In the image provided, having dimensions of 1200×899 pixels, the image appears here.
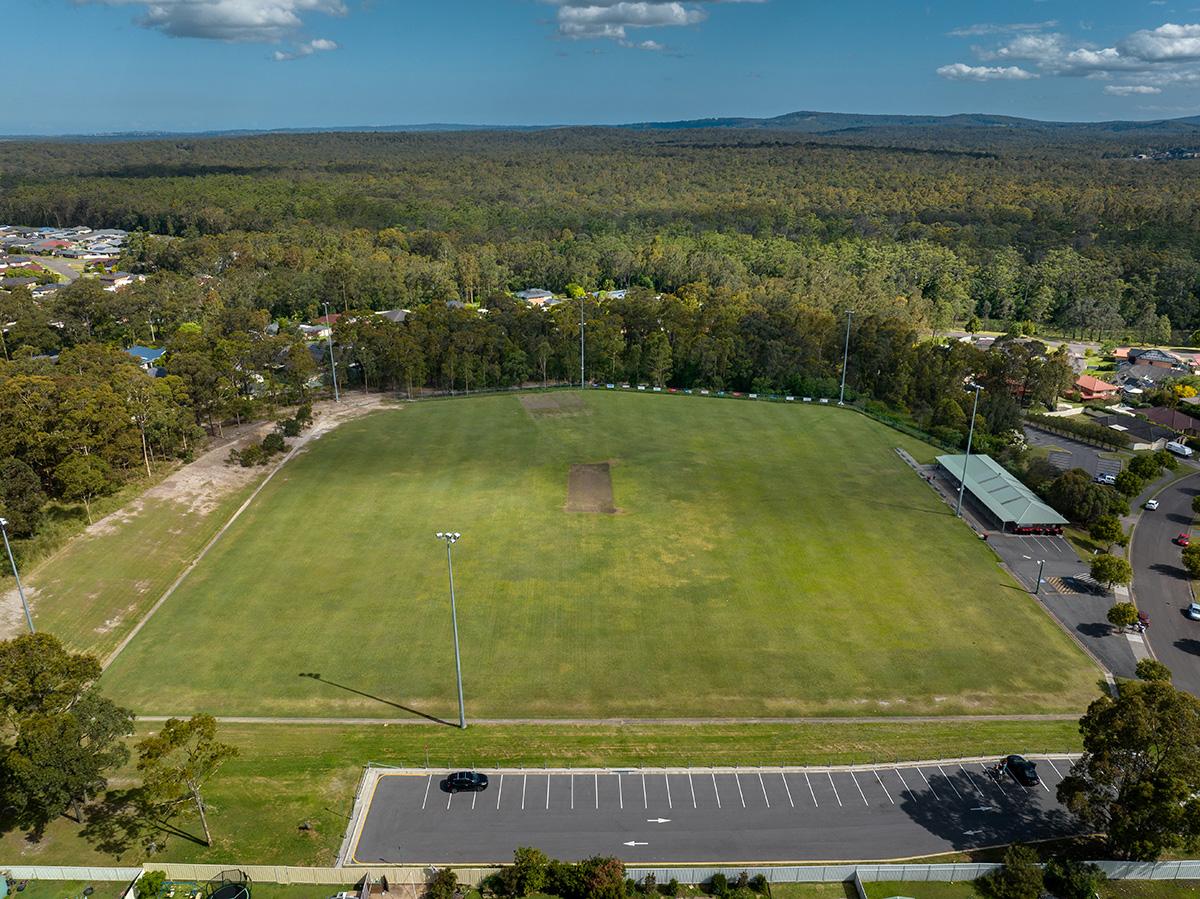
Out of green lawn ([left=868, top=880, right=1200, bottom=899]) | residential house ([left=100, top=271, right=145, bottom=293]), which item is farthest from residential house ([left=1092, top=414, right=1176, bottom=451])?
residential house ([left=100, top=271, right=145, bottom=293])

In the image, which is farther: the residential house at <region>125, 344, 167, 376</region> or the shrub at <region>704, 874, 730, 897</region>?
the residential house at <region>125, 344, 167, 376</region>

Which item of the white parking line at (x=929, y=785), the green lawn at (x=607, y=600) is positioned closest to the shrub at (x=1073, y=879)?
the white parking line at (x=929, y=785)

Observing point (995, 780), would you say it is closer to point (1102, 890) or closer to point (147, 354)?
point (1102, 890)

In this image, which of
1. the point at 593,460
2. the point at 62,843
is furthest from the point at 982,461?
the point at 62,843

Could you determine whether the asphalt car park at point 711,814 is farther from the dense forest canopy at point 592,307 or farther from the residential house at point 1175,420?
the residential house at point 1175,420

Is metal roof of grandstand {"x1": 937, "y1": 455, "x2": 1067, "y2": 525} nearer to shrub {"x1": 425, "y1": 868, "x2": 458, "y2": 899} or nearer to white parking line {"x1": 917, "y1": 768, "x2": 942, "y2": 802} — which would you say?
white parking line {"x1": 917, "y1": 768, "x2": 942, "y2": 802}
